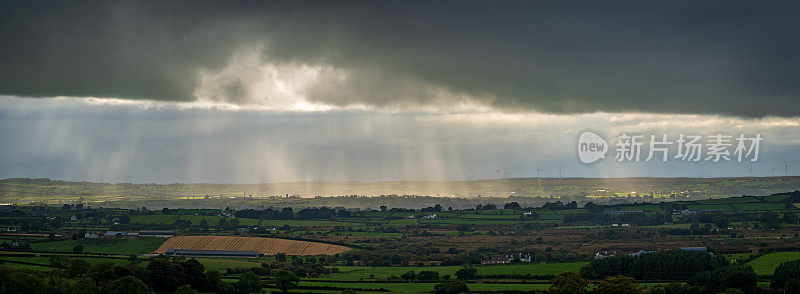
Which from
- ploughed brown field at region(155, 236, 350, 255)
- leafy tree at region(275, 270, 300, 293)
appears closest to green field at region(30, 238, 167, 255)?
ploughed brown field at region(155, 236, 350, 255)

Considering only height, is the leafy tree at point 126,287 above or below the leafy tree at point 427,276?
above

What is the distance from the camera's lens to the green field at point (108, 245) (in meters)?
156

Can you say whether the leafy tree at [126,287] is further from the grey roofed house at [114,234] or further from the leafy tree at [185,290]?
the grey roofed house at [114,234]

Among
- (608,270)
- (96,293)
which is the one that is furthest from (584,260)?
(96,293)

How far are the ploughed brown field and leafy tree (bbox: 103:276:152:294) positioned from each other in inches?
3093

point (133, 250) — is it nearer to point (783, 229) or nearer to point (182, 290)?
point (182, 290)

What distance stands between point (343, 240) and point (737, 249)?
90234mm

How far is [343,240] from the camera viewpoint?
185 m

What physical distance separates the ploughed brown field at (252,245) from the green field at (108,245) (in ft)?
10.4

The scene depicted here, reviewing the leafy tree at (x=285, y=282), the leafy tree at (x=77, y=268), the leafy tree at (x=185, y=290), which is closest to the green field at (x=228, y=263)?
the leafy tree at (x=77, y=268)

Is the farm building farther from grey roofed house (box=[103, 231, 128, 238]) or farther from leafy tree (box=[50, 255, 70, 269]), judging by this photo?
leafy tree (box=[50, 255, 70, 269])

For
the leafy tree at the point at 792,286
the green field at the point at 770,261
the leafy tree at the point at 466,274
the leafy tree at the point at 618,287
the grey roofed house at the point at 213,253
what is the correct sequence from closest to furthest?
the leafy tree at the point at 618,287 → the leafy tree at the point at 792,286 → the green field at the point at 770,261 → the leafy tree at the point at 466,274 → the grey roofed house at the point at 213,253

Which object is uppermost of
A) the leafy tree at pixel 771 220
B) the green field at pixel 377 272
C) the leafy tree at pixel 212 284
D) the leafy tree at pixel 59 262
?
the leafy tree at pixel 771 220

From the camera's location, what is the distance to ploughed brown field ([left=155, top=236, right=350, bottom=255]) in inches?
6516
